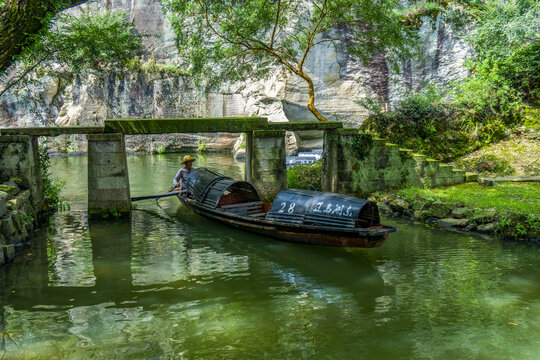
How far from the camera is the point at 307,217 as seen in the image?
10117 millimetres

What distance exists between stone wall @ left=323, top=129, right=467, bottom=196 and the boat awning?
14.1 ft

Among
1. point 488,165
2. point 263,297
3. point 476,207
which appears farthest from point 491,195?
point 263,297

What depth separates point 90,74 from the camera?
33469mm

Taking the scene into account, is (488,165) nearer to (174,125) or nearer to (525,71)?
(525,71)

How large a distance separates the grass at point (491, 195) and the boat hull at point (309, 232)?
423cm

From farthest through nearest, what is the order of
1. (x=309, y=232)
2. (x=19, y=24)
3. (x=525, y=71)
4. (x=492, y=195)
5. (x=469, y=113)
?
(x=525, y=71) → (x=469, y=113) → (x=492, y=195) → (x=309, y=232) → (x=19, y=24)

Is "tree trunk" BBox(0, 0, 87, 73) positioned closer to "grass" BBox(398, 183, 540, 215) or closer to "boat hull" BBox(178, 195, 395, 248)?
"boat hull" BBox(178, 195, 395, 248)

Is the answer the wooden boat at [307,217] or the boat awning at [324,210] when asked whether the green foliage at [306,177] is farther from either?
the boat awning at [324,210]

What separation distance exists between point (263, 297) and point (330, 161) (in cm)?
779

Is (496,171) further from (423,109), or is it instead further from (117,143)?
(117,143)

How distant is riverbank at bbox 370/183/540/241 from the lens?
11.1 metres

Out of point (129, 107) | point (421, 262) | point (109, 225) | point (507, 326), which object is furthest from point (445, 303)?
point (129, 107)

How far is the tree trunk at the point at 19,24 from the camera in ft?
30.0

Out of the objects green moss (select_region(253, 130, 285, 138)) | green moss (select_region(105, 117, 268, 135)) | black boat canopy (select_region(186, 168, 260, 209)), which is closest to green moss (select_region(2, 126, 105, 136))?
green moss (select_region(105, 117, 268, 135))
